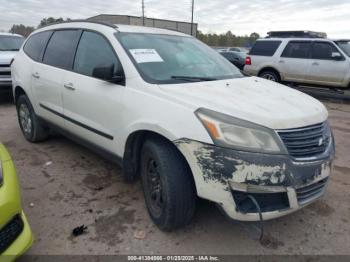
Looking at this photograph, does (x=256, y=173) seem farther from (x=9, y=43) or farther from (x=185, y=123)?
(x=9, y=43)

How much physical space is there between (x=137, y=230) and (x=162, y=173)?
0.66 m

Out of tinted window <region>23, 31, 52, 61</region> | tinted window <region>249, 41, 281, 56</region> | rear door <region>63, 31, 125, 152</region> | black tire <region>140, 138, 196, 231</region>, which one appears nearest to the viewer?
black tire <region>140, 138, 196, 231</region>

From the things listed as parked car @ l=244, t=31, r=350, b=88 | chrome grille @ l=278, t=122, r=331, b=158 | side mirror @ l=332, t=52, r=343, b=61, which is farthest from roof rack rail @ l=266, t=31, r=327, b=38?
chrome grille @ l=278, t=122, r=331, b=158

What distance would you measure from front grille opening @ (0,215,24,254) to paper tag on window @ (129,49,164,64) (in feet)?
5.53

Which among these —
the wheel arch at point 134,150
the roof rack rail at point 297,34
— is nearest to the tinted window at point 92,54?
the wheel arch at point 134,150

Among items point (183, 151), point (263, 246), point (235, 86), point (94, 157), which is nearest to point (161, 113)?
point (183, 151)

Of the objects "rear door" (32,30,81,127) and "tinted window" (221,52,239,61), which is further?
"tinted window" (221,52,239,61)

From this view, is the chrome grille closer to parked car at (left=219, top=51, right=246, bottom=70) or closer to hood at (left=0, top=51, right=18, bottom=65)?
hood at (left=0, top=51, right=18, bottom=65)

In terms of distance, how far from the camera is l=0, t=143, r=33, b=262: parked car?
2078 millimetres

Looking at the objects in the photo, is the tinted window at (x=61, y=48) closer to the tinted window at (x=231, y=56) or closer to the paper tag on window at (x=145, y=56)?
the paper tag on window at (x=145, y=56)

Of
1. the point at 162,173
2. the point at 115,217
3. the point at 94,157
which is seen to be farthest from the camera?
the point at 94,157

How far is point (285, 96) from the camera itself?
9.59 feet

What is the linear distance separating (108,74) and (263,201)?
1744 millimetres

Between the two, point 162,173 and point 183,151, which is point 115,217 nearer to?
point 162,173
